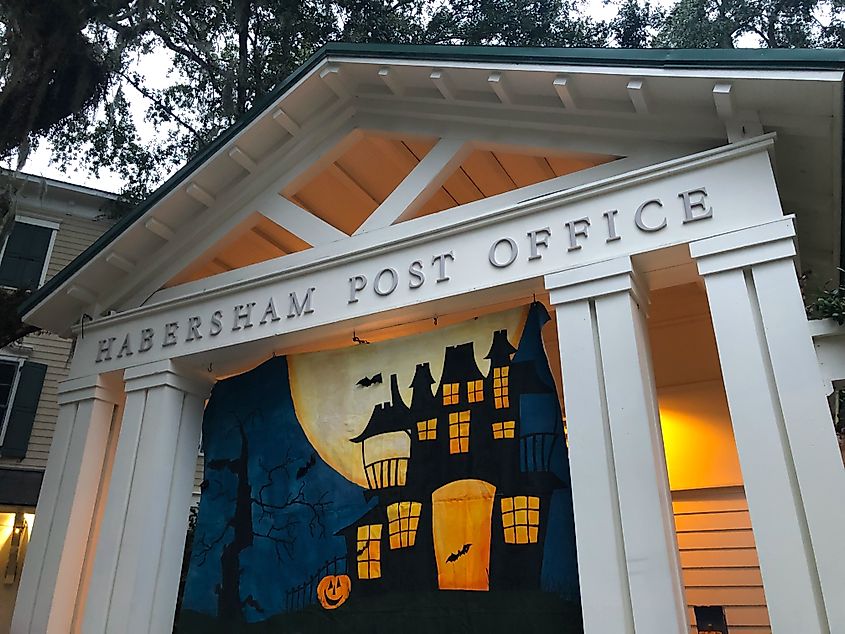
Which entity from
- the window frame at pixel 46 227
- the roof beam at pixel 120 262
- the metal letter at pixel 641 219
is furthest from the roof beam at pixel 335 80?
the window frame at pixel 46 227

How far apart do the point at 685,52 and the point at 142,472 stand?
5406mm

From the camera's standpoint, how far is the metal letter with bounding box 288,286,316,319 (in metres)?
5.82

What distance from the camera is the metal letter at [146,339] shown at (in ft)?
21.7

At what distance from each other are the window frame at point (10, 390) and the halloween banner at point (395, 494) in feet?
30.5

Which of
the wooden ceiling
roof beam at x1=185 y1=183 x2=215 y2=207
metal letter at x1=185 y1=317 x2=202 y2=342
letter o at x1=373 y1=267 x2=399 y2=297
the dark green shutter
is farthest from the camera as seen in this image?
the dark green shutter

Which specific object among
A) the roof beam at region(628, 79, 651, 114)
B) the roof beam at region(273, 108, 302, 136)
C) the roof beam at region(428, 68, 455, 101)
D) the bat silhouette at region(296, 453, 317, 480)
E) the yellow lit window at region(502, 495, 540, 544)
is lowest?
the yellow lit window at region(502, 495, 540, 544)

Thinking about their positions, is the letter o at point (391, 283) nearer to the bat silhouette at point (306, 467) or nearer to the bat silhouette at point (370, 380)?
the bat silhouette at point (370, 380)

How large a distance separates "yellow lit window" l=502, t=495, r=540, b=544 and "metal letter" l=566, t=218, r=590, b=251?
170 centimetres

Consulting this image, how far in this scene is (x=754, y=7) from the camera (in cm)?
1608

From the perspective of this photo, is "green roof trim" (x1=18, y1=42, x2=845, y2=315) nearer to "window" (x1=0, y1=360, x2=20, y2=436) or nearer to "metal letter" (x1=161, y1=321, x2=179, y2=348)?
"metal letter" (x1=161, y1=321, x2=179, y2=348)

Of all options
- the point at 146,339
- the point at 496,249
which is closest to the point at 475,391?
the point at 496,249

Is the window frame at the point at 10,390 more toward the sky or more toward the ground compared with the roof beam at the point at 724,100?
more toward the sky

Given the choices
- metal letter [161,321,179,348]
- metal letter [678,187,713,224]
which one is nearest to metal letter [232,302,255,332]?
metal letter [161,321,179,348]

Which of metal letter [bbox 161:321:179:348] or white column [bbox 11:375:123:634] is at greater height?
metal letter [bbox 161:321:179:348]
